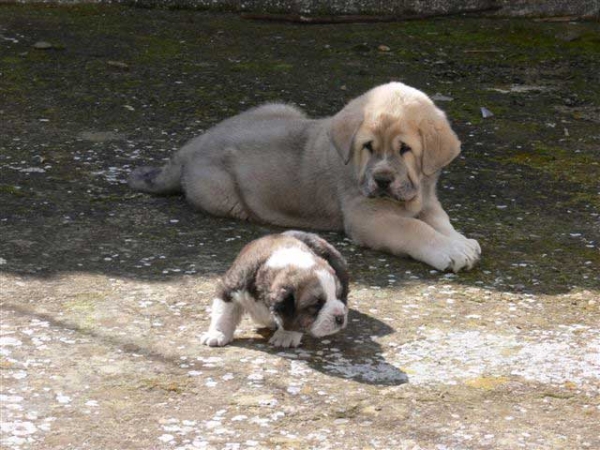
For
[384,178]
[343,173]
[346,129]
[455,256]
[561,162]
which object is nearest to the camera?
[455,256]

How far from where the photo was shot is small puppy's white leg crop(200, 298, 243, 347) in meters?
4.91

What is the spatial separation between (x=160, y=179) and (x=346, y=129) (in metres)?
1.23

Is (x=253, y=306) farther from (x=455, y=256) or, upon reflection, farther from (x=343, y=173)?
(x=343, y=173)

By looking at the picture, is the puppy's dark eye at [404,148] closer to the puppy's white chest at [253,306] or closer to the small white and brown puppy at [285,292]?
the small white and brown puppy at [285,292]

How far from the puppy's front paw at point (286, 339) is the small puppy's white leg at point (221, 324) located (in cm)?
19

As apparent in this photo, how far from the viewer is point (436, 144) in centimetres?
625

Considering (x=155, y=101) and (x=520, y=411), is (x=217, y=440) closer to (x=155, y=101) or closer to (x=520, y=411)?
(x=520, y=411)

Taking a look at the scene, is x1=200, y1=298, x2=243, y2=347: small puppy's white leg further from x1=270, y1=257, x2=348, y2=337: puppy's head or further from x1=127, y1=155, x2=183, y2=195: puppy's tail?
x1=127, y1=155, x2=183, y2=195: puppy's tail

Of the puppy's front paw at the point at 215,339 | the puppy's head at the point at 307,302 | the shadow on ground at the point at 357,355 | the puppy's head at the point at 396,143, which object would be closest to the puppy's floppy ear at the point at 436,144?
the puppy's head at the point at 396,143

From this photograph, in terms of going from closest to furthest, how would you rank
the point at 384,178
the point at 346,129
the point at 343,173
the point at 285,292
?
the point at 285,292 → the point at 384,178 → the point at 346,129 → the point at 343,173

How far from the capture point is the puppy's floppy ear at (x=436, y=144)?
6.24m

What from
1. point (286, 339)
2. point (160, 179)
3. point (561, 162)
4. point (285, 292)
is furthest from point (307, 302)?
point (561, 162)

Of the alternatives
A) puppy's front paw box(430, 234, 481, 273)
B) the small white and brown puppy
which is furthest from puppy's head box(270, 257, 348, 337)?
puppy's front paw box(430, 234, 481, 273)

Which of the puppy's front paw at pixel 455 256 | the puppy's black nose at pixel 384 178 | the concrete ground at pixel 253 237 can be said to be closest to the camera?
the concrete ground at pixel 253 237
